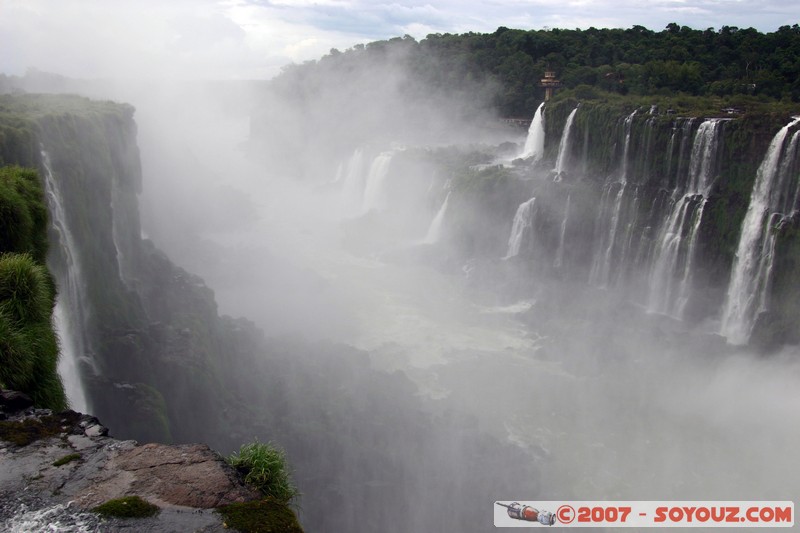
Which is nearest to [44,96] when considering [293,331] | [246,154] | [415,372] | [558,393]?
[293,331]

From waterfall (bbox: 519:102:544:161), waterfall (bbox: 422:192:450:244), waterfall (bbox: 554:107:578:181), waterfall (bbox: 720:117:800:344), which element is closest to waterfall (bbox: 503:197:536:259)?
waterfall (bbox: 554:107:578:181)

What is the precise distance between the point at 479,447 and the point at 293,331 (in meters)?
12.1

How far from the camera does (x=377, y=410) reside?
21812 mm

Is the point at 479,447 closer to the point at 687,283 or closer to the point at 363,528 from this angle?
the point at 363,528

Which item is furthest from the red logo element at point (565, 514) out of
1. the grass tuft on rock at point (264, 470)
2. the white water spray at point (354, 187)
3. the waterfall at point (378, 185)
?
the white water spray at point (354, 187)

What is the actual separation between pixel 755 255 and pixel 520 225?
1294 cm

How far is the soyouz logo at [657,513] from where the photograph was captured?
705 inches

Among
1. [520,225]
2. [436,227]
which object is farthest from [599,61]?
[520,225]

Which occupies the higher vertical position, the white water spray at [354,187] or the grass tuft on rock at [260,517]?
the grass tuft on rock at [260,517]

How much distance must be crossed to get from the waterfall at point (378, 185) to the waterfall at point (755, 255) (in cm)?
2655

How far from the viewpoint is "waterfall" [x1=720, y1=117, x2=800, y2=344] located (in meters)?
25.7

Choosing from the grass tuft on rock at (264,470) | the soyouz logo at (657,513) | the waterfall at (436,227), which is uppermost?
the grass tuft on rock at (264,470)

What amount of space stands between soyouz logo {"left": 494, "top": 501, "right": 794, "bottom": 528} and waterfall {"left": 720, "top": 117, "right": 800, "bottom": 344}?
919 centimetres

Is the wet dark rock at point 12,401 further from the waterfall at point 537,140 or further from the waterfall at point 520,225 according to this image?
the waterfall at point 537,140
